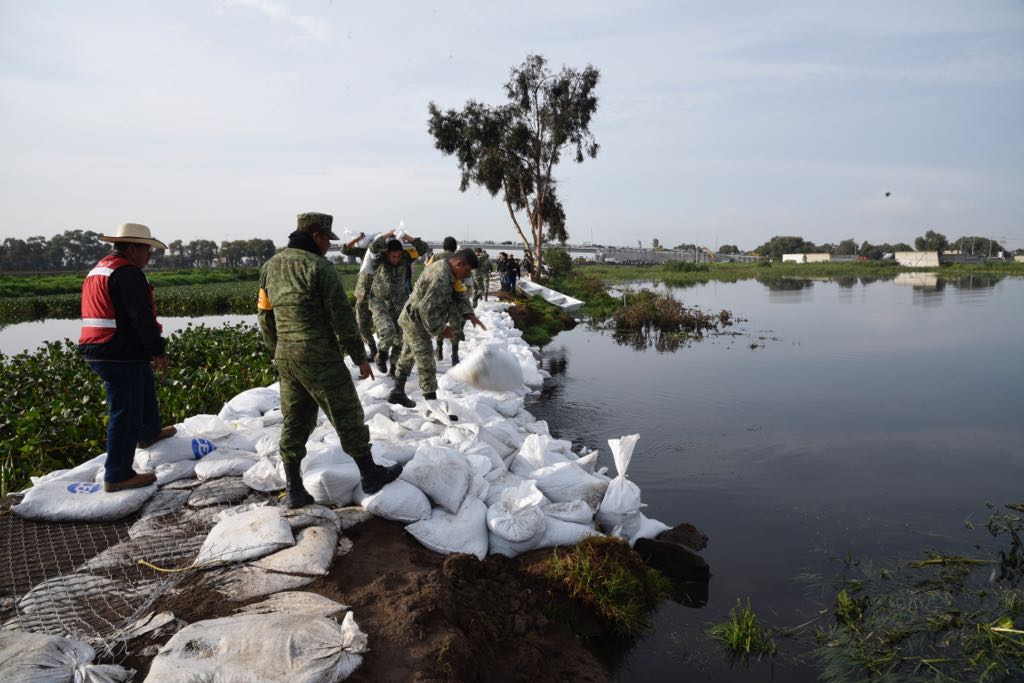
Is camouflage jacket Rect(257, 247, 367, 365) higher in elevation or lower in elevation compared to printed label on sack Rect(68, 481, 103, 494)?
higher

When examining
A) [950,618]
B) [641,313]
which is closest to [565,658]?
[950,618]

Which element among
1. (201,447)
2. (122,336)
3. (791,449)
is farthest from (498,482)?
(791,449)

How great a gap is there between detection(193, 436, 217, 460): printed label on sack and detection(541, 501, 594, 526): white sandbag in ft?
6.49

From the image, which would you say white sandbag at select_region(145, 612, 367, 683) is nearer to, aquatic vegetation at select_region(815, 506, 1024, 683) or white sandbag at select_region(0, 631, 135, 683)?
white sandbag at select_region(0, 631, 135, 683)

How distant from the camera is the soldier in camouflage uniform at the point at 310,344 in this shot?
2.71m

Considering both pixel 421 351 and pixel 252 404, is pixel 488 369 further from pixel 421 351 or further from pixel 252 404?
pixel 252 404

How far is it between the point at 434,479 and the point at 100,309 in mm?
1790

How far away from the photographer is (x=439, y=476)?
123 inches

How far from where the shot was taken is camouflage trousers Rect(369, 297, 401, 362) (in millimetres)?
5582

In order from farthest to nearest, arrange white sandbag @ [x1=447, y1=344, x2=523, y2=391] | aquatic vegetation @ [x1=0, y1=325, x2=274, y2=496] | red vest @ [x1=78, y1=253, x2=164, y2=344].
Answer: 1. white sandbag @ [x1=447, y1=344, x2=523, y2=391]
2. aquatic vegetation @ [x1=0, y1=325, x2=274, y2=496]
3. red vest @ [x1=78, y1=253, x2=164, y2=344]

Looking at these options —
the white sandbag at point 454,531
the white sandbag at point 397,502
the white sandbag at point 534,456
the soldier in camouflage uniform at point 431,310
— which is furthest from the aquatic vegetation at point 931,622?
the soldier in camouflage uniform at point 431,310

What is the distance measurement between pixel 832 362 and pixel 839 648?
8.17m

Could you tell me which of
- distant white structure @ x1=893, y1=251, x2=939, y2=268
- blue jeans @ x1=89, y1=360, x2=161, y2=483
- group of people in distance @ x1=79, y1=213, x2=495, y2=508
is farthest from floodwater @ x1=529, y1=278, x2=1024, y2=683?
distant white structure @ x1=893, y1=251, x2=939, y2=268

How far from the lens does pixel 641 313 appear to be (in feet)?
46.6
